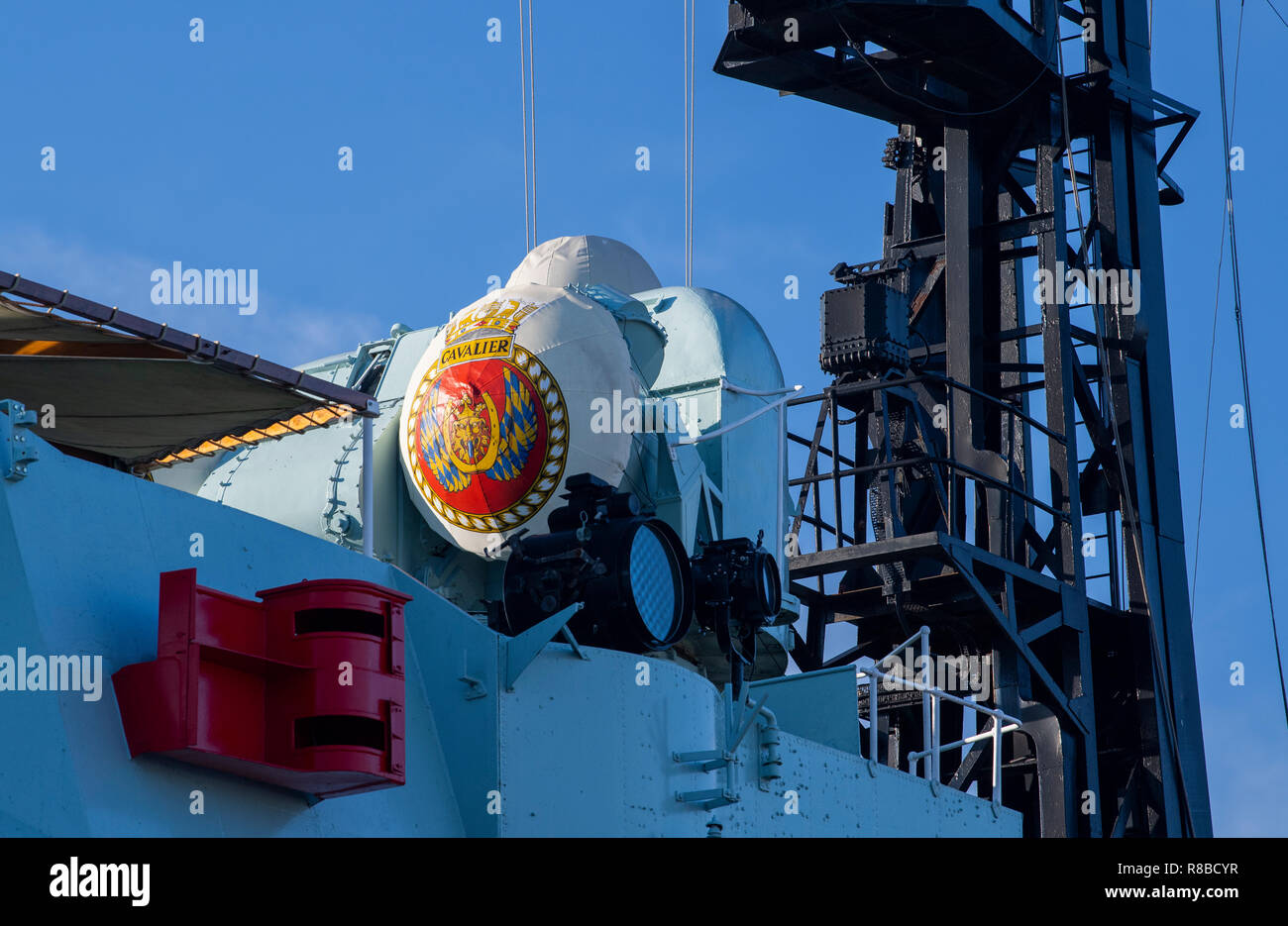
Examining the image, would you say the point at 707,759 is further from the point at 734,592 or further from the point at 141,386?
the point at 141,386

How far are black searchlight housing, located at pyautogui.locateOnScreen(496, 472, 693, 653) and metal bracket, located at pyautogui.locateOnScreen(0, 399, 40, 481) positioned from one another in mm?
3291

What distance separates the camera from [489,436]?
11.9m

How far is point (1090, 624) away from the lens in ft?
66.5

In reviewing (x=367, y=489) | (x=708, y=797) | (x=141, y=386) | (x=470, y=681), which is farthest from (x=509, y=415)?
(x=708, y=797)

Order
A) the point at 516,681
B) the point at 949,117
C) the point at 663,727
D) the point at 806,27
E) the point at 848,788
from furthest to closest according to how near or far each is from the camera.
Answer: the point at 949,117
the point at 806,27
the point at 848,788
the point at 663,727
the point at 516,681

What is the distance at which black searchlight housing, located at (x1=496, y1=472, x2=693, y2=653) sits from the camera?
34.3ft

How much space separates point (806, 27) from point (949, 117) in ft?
8.25

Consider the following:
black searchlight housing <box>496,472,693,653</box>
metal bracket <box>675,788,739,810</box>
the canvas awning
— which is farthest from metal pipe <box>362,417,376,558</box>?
metal bracket <box>675,788,739,810</box>

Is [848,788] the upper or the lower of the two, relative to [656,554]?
lower

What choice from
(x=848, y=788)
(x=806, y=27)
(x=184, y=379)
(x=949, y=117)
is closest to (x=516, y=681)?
(x=184, y=379)

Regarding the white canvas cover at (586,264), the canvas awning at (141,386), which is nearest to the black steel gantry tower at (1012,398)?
the white canvas cover at (586,264)

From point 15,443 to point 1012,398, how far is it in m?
14.9

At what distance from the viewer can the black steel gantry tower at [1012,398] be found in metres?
19.2
